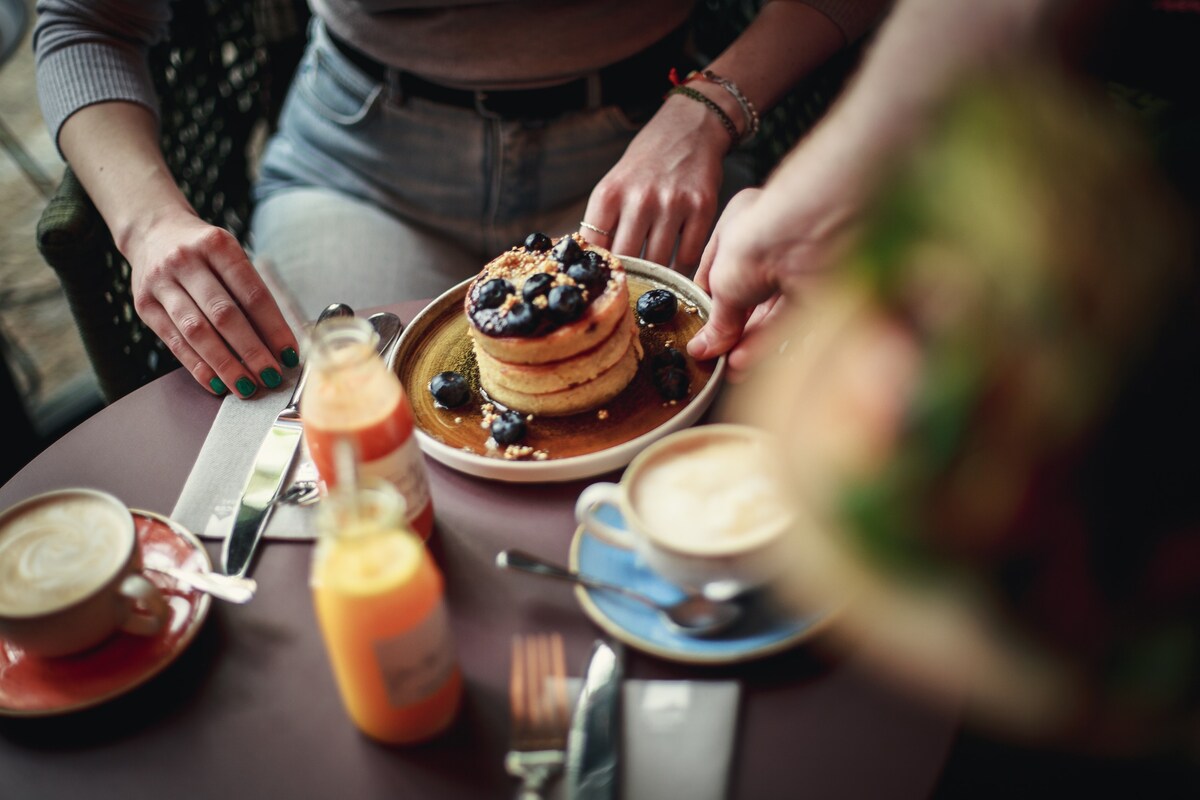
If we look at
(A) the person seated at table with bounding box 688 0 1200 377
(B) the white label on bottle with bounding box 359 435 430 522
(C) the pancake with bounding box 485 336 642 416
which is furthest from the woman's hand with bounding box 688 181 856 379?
(B) the white label on bottle with bounding box 359 435 430 522

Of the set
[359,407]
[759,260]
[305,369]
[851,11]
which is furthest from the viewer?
[851,11]

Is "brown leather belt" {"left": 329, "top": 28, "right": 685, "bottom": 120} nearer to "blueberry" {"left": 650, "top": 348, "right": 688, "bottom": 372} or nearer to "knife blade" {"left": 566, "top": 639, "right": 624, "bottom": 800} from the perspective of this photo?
"blueberry" {"left": 650, "top": 348, "right": 688, "bottom": 372}

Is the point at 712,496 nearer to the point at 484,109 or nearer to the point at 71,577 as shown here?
the point at 71,577

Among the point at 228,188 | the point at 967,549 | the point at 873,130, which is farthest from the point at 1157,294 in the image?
the point at 228,188

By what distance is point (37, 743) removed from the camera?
91cm

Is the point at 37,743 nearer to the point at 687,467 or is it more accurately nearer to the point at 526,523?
the point at 526,523

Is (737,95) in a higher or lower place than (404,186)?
higher

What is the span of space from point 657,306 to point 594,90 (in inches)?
22.6

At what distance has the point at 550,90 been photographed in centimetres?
171

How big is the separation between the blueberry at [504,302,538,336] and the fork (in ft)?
1.40

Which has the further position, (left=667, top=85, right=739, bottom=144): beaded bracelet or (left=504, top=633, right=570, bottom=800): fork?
(left=667, top=85, right=739, bottom=144): beaded bracelet

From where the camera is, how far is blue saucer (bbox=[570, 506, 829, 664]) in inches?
35.3

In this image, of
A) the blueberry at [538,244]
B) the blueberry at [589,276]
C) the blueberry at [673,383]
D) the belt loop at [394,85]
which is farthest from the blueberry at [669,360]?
the belt loop at [394,85]

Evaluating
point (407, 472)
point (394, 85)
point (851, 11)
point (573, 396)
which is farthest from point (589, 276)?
point (851, 11)
